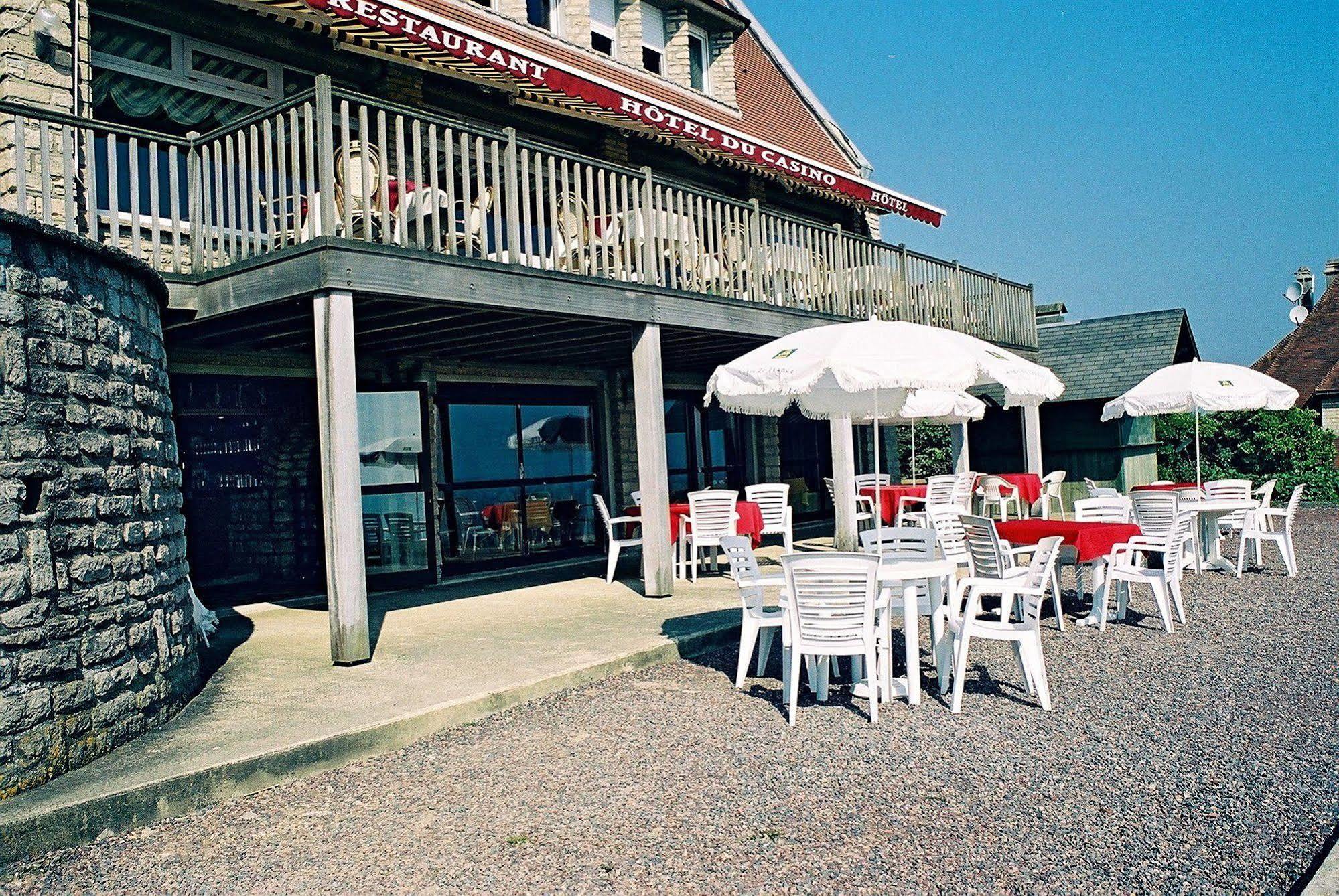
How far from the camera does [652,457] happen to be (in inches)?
386

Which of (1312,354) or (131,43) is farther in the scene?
(1312,354)

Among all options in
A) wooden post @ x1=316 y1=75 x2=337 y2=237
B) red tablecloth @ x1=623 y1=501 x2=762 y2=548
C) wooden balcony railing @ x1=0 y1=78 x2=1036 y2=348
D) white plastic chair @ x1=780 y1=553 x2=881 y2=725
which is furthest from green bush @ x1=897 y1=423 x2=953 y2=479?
wooden post @ x1=316 y1=75 x2=337 y2=237

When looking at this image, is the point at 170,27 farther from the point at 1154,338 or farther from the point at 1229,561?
the point at 1154,338

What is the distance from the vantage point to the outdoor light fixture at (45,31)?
7.89 meters

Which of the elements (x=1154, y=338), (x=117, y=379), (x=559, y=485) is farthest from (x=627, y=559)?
(x=1154, y=338)

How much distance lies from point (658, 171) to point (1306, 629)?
9920mm

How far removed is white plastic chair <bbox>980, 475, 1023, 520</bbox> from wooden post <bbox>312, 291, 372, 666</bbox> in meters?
11.3

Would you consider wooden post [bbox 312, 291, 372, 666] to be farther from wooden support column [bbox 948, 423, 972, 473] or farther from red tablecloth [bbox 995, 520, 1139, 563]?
wooden support column [bbox 948, 423, 972, 473]

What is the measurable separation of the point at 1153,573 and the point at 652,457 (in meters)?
4.53

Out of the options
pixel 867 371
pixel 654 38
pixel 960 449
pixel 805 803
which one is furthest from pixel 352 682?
pixel 960 449

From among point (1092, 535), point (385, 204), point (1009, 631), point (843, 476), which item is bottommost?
point (1009, 631)

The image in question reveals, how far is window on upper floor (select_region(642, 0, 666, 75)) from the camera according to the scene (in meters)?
15.6

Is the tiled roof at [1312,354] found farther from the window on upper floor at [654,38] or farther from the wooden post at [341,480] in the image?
the wooden post at [341,480]

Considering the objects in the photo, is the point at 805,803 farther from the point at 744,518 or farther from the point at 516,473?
the point at 516,473
